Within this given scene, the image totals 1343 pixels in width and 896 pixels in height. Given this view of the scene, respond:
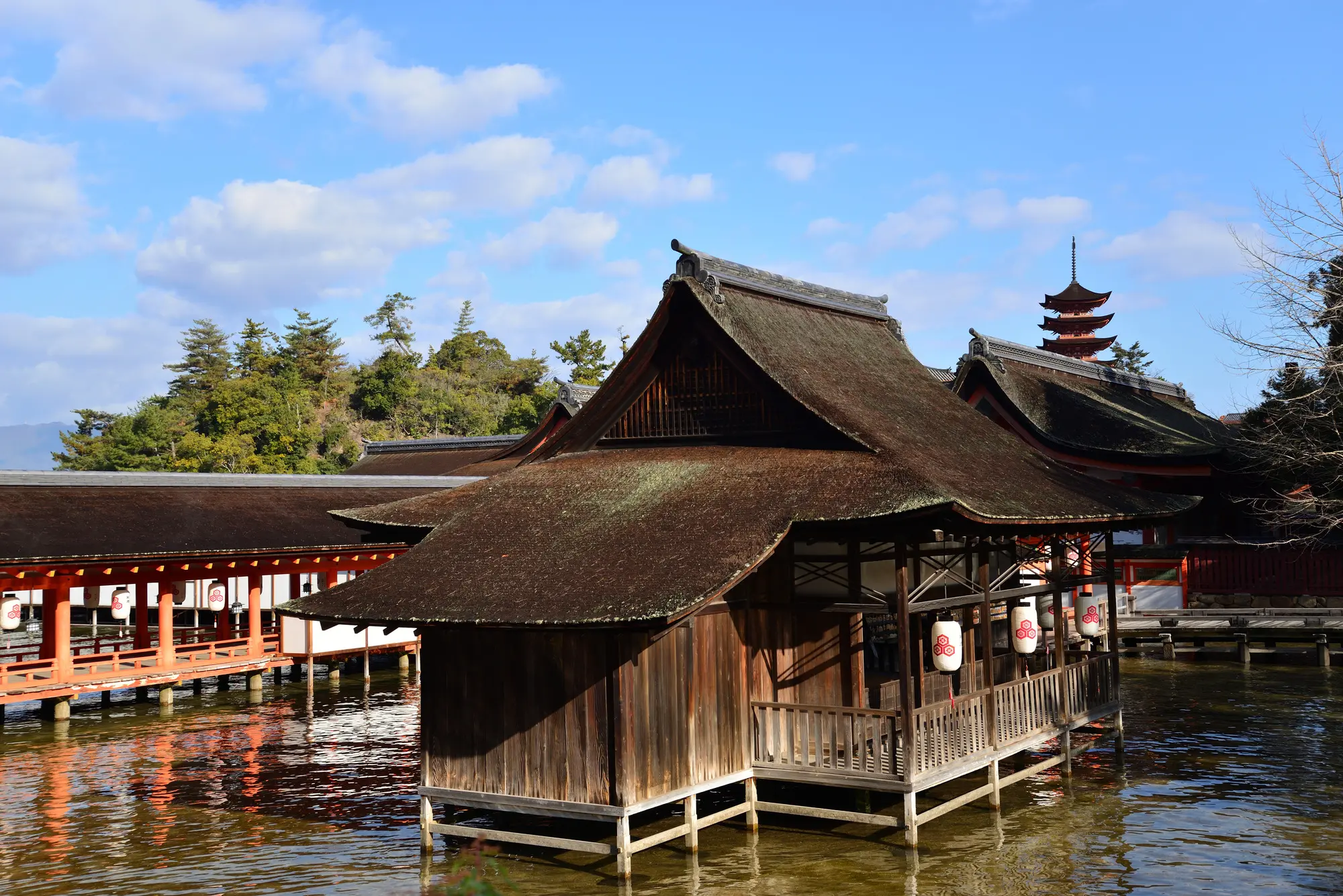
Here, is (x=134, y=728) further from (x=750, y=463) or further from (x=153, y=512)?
(x=750, y=463)

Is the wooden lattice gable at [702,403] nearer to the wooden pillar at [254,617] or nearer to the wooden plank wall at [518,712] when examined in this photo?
the wooden plank wall at [518,712]

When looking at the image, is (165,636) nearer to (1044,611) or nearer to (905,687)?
(1044,611)

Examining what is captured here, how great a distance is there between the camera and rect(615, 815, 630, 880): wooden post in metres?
15.0

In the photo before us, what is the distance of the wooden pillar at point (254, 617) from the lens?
32.2 meters

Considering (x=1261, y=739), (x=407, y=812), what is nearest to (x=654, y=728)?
(x=407, y=812)

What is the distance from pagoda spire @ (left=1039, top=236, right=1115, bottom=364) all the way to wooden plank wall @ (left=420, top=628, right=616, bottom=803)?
60179 millimetres

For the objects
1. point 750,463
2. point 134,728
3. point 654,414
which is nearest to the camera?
point 750,463

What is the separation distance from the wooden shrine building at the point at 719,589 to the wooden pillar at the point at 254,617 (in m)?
13.5

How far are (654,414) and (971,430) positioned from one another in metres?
5.72

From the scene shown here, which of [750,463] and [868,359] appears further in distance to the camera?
[868,359]

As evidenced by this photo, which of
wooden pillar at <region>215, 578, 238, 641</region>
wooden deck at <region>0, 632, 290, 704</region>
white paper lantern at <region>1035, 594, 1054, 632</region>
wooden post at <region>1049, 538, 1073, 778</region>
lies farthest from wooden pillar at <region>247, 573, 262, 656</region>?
wooden post at <region>1049, 538, 1073, 778</region>

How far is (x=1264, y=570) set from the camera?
37.4m

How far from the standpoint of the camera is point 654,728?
50.5ft

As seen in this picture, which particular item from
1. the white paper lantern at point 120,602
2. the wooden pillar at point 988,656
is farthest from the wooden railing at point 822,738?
the white paper lantern at point 120,602
